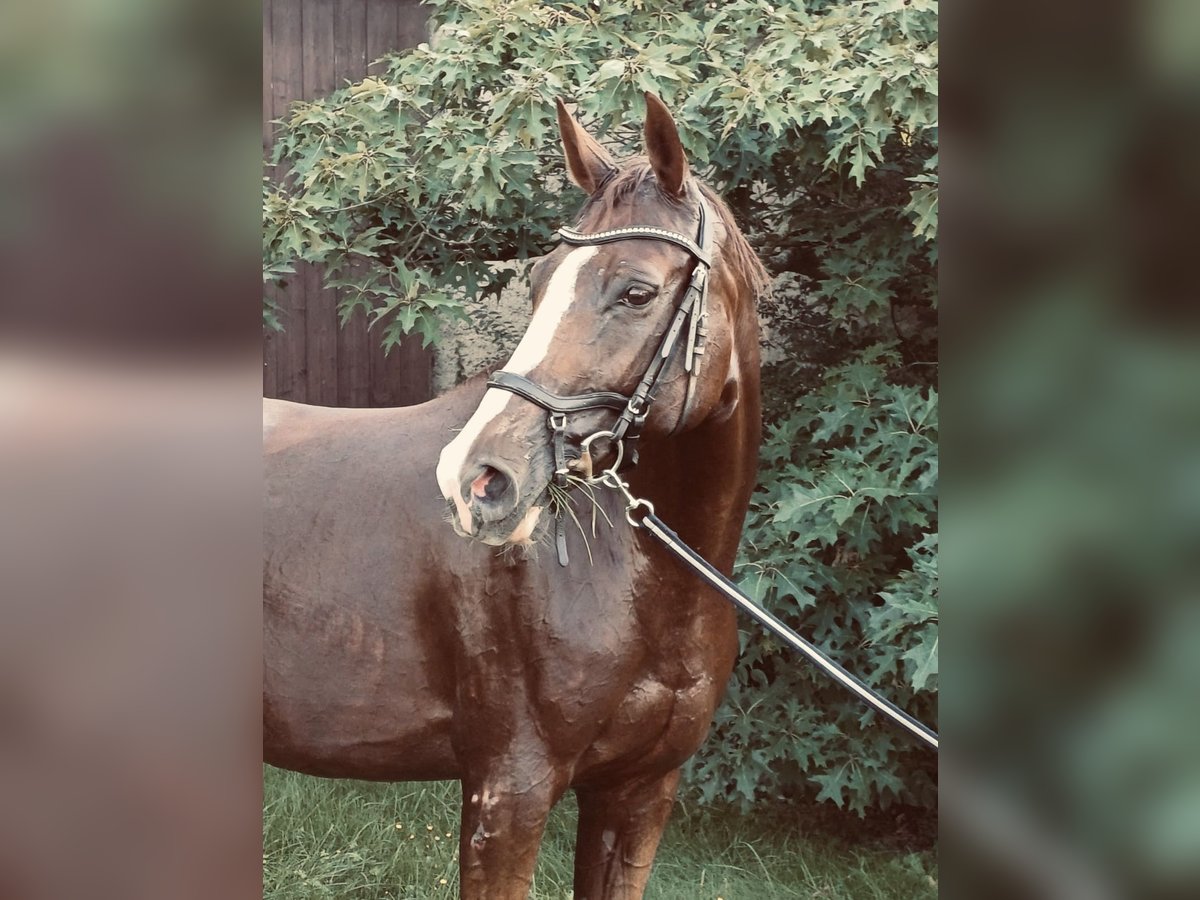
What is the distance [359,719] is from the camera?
5.82 ft

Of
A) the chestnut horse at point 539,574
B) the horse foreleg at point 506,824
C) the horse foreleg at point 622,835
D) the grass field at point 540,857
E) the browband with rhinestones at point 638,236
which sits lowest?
the grass field at point 540,857

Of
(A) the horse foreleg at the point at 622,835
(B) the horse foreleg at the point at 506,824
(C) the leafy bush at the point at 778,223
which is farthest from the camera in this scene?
(C) the leafy bush at the point at 778,223

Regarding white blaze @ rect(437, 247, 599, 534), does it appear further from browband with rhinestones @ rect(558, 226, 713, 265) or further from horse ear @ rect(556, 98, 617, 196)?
horse ear @ rect(556, 98, 617, 196)

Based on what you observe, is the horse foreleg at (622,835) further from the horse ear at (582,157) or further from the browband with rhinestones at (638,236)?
the horse ear at (582,157)

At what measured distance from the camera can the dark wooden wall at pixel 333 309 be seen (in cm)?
369

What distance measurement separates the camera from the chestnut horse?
4.85 feet

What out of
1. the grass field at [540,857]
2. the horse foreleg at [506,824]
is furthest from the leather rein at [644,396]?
the grass field at [540,857]

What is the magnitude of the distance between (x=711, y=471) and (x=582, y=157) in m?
0.53

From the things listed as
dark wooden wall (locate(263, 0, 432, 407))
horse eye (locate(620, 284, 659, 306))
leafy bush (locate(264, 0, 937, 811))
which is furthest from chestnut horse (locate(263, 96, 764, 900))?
dark wooden wall (locate(263, 0, 432, 407))

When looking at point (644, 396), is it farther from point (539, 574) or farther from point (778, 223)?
point (778, 223)

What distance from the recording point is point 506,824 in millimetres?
1642
